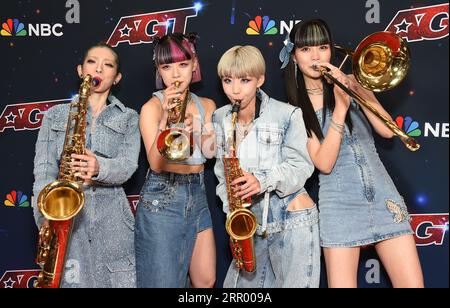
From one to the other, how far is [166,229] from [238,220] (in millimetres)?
416

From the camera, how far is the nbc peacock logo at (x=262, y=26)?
396 centimetres

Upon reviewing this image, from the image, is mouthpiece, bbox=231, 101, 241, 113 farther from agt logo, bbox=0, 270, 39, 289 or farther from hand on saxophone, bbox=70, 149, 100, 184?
agt logo, bbox=0, 270, 39, 289

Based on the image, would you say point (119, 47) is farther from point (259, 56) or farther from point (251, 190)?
point (251, 190)

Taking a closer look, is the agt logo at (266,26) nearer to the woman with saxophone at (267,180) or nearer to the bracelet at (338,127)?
the woman with saxophone at (267,180)

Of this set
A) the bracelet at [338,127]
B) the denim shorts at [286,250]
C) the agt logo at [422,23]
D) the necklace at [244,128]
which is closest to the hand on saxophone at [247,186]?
the denim shorts at [286,250]

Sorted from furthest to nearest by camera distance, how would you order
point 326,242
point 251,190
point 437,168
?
point 437,168, point 326,242, point 251,190

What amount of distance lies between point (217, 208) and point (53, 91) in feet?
4.51

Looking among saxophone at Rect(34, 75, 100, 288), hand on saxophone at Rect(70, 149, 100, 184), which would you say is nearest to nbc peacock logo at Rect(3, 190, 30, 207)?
saxophone at Rect(34, 75, 100, 288)

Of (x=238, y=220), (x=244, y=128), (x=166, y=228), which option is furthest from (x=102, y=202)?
(x=244, y=128)

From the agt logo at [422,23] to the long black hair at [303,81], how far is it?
668 millimetres

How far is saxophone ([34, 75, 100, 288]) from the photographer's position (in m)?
3.20

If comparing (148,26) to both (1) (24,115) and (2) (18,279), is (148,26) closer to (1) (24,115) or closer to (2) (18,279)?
(1) (24,115)
